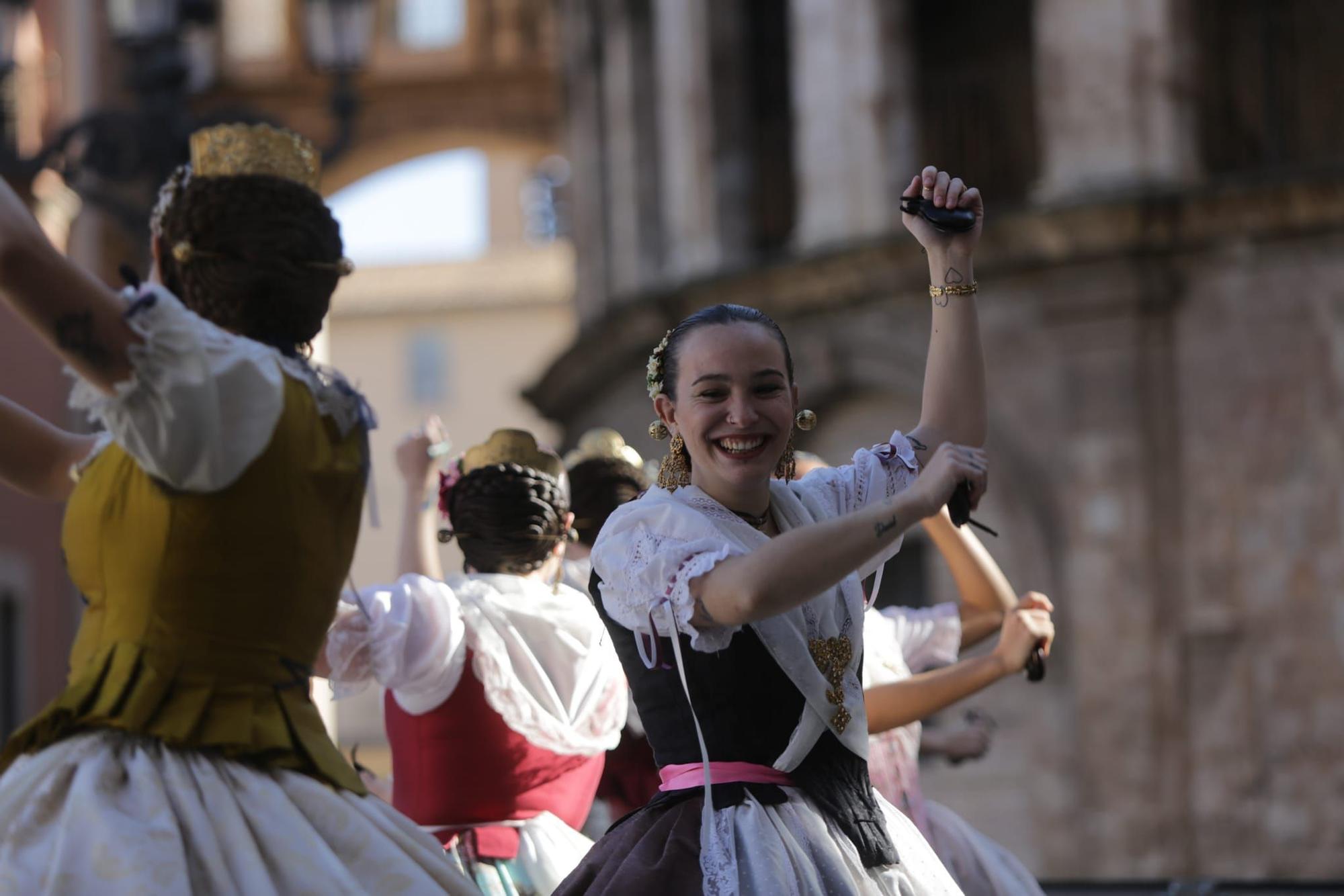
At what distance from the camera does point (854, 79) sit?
14.9m

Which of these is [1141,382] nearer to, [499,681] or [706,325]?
[499,681]

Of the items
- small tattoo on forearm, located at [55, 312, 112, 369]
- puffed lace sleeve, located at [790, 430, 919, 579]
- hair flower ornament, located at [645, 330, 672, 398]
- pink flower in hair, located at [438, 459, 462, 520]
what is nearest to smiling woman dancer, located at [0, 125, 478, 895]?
small tattoo on forearm, located at [55, 312, 112, 369]

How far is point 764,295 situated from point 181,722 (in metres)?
12.0

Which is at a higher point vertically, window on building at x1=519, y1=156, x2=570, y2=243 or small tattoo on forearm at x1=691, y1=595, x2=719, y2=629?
window on building at x1=519, y1=156, x2=570, y2=243

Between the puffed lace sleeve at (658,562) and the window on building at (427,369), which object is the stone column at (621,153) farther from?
the window on building at (427,369)

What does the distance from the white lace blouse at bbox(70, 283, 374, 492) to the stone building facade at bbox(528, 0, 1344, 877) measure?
32.7 feet

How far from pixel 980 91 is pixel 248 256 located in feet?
42.5

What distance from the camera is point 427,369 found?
46844mm

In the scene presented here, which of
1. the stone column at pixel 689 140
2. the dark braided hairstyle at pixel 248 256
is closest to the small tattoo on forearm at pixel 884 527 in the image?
the dark braided hairstyle at pixel 248 256

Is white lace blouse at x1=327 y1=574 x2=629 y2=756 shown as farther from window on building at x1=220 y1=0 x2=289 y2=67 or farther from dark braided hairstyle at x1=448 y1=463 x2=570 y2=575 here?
window on building at x1=220 y1=0 x2=289 y2=67

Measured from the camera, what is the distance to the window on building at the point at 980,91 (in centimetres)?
1567

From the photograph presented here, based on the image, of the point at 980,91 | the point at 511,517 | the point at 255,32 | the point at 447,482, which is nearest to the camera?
the point at 511,517

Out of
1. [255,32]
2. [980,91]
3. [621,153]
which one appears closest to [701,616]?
[980,91]

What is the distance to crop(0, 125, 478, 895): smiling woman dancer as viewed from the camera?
291cm
